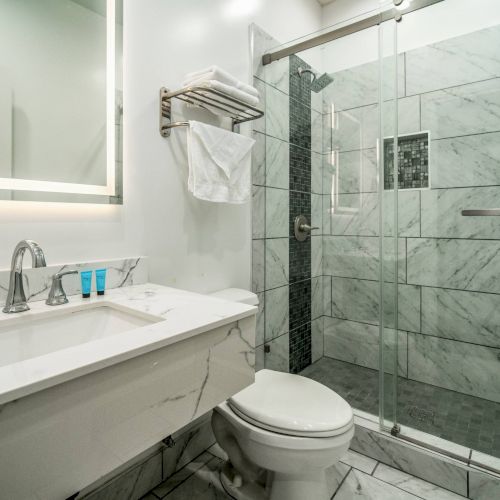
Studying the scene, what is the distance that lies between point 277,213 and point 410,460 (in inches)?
53.4

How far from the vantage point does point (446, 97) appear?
6.23ft

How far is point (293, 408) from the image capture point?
121 cm

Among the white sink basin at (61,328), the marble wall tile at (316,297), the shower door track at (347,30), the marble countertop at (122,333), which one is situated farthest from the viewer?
the marble wall tile at (316,297)

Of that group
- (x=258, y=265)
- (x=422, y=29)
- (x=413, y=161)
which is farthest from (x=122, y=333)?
(x=422, y=29)

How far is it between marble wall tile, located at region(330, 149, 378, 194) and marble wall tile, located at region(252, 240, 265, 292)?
63cm

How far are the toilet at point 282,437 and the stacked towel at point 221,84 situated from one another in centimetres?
119

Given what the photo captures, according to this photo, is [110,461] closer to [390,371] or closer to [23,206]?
[23,206]

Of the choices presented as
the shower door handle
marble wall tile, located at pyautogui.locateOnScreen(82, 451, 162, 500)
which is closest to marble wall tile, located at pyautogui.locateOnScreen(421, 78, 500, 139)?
the shower door handle

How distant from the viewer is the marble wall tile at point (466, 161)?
70.6 inches

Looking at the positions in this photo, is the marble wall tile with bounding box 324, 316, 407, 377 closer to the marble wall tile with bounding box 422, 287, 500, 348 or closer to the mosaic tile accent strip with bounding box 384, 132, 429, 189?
the marble wall tile with bounding box 422, 287, 500, 348

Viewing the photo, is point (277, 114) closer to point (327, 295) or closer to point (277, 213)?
point (277, 213)

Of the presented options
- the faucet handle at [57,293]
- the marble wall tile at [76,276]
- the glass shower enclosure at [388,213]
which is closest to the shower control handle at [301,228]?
the glass shower enclosure at [388,213]

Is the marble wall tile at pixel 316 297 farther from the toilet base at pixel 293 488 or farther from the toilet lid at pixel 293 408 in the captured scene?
the toilet base at pixel 293 488

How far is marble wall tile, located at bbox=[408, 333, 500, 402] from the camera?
182cm
